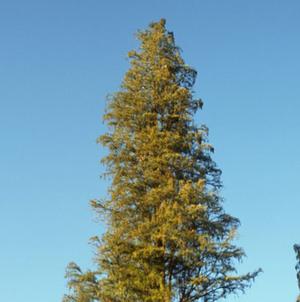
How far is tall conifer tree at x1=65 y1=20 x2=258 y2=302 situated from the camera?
23.4 m

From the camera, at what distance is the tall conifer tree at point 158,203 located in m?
23.4

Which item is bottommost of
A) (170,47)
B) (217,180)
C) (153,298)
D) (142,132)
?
(153,298)

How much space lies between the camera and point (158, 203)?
24.4 m

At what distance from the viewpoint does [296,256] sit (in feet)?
127

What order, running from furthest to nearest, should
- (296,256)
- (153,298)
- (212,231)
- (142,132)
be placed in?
1. (296,256)
2. (142,132)
3. (212,231)
4. (153,298)

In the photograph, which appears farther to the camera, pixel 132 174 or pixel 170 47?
pixel 170 47

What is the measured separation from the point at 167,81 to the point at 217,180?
4592mm

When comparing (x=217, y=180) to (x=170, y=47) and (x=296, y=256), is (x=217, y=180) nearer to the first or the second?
(x=170, y=47)

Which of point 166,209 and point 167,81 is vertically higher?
point 167,81

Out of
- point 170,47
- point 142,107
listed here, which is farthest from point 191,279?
point 170,47

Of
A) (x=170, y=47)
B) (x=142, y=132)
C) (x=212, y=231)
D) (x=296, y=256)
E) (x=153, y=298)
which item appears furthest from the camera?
(x=296, y=256)

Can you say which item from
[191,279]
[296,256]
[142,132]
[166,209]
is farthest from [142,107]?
[296,256]

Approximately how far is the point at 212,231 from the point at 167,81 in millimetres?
6644

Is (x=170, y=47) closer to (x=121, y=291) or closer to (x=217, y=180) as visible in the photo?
(x=217, y=180)
